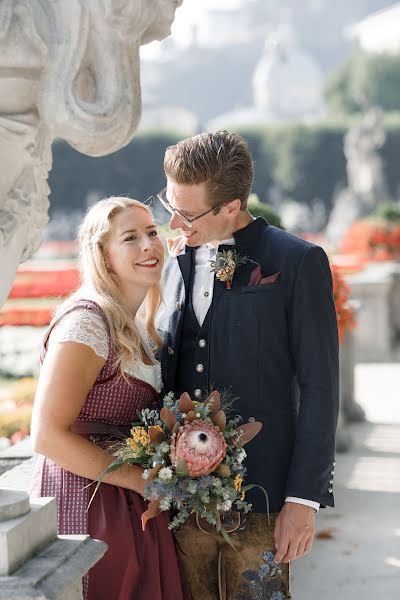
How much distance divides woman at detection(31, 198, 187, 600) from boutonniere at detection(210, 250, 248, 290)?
0.14m

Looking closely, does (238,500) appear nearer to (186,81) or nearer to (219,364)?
(219,364)

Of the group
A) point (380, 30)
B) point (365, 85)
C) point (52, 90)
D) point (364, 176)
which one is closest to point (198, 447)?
point (52, 90)

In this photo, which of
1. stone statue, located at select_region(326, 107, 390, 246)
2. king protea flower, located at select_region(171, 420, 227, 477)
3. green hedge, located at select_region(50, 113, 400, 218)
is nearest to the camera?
king protea flower, located at select_region(171, 420, 227, 477)

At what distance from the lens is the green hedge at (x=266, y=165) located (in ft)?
121

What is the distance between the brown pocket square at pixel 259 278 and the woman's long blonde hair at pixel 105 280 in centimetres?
29

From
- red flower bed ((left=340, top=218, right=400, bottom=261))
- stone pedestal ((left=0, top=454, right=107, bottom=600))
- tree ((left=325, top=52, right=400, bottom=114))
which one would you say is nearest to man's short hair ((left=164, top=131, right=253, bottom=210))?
stone pedestal ((left=0, top=454, right=107, bottom=600))

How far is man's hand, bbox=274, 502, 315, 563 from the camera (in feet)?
7.26

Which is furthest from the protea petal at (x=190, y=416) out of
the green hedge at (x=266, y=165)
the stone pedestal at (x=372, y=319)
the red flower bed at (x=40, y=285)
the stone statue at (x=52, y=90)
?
the green hedge at (x=266, y=165)

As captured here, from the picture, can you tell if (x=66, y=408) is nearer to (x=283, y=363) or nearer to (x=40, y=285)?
(x=283, y=363)

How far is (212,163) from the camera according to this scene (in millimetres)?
2225

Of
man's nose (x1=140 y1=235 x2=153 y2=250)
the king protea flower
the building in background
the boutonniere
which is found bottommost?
the king protea flower

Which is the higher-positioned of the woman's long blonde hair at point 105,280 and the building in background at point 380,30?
the building in background at point 380,30

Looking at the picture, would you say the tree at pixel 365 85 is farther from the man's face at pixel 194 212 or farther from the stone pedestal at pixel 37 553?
the stone pedestal at pixel 37 553

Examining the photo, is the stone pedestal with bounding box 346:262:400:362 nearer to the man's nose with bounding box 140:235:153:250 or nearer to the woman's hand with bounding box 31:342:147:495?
the man's nose with bounding box 140:235:153:250
